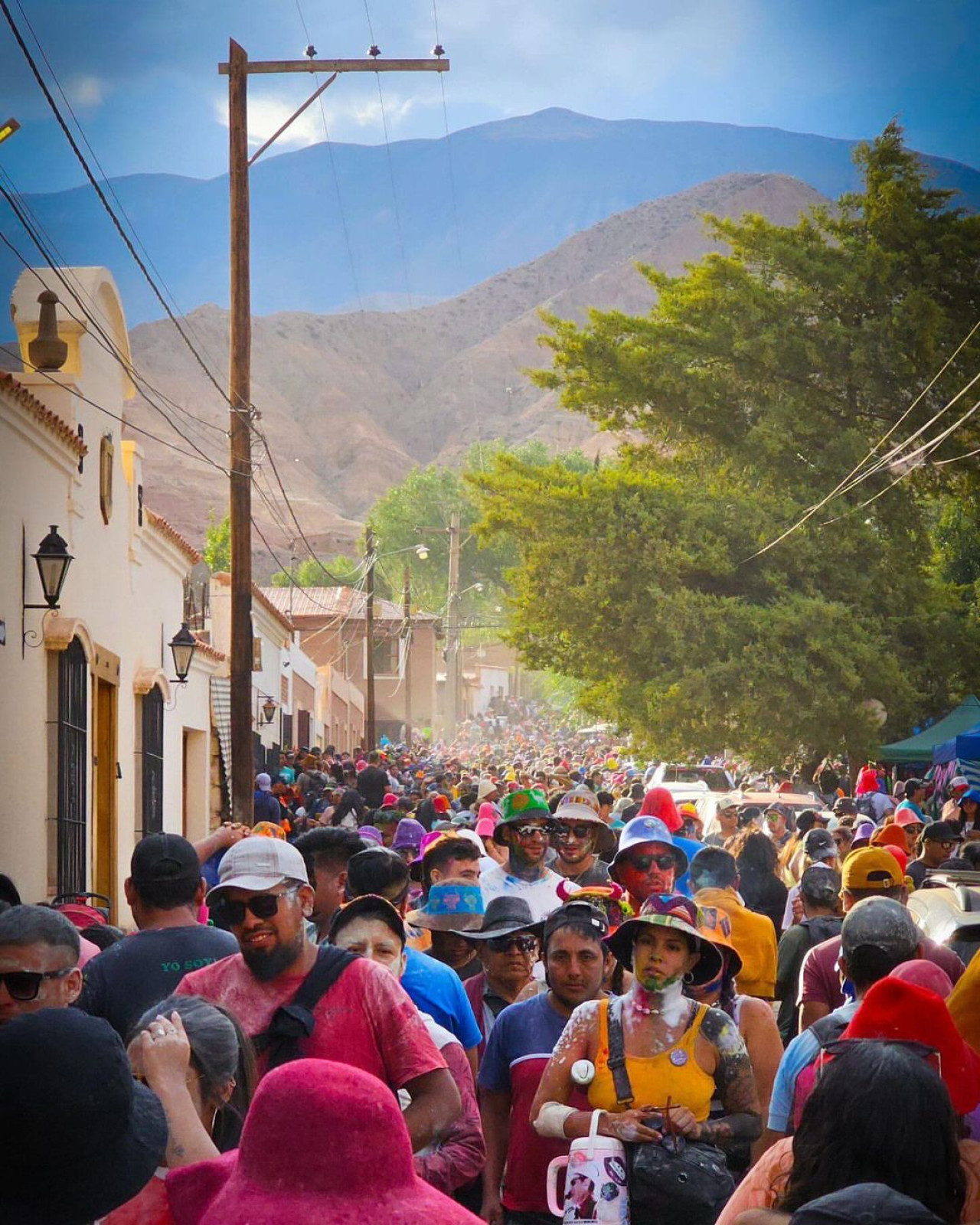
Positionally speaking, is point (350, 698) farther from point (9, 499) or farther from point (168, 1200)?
point (168, 1200)

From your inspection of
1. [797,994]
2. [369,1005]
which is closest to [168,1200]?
[369,1005]

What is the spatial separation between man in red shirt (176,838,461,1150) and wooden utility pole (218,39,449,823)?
12.1 m

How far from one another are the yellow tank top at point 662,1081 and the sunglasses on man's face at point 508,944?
1657 millimetres

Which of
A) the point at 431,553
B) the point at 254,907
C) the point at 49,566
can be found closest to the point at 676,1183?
the point at 254,907

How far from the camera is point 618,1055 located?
4.71m

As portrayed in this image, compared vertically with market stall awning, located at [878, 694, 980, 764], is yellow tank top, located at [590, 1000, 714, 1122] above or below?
below

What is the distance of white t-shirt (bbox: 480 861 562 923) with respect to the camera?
8.05 meters

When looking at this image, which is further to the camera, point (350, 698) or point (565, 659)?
point (350, 698)

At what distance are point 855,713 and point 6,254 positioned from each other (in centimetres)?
1818

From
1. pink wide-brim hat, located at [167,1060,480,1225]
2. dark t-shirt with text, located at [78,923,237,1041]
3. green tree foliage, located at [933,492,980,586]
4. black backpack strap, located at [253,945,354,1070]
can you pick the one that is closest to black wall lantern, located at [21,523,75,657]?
dark t-shirt with text, located at [78,923,237,1041]

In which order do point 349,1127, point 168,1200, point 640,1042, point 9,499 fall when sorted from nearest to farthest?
point 349,1127
point 168,1200
point 640,1042
point 9,499

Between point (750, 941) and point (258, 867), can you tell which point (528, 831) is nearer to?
point (750, 941)

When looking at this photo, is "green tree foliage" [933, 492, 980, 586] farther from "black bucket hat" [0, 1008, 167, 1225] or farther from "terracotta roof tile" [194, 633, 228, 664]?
"black bucket hat" [0, 1008, 167, 1225]

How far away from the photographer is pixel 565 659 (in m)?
33.9
